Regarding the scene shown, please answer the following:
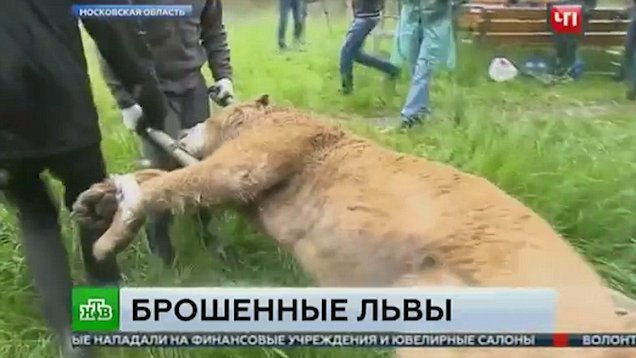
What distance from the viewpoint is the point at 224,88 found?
6.25 feet

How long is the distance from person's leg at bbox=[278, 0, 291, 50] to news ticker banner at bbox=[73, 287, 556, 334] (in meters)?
0.50

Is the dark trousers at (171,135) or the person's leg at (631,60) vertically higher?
the person's leg at (631,60)

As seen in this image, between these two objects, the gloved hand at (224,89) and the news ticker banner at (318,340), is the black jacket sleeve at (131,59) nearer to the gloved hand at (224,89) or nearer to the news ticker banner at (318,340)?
the gloved hand at (224,89)

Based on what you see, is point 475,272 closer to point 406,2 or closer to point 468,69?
point 468,69

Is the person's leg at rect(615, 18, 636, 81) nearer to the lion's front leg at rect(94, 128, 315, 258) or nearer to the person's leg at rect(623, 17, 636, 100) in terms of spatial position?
the person's leg at rect(623, 17, 636, 100)

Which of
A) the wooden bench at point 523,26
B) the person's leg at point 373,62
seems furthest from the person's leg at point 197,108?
the wooden bench at point 523,26

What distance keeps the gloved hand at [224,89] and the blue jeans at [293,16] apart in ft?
0.43

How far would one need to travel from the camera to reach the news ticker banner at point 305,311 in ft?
6.06

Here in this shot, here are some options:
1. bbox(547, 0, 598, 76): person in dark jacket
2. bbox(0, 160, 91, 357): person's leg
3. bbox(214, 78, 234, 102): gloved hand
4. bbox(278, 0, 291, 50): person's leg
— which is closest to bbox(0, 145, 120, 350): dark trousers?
bbox(0, 160, 91, 357): person's leg

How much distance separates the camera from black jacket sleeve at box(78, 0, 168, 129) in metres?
1.78

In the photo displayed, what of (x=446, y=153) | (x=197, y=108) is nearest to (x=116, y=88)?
(x=197, y=108)

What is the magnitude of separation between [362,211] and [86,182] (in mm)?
567

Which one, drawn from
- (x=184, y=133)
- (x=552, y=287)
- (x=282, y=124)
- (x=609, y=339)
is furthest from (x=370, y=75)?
(x=609, y=339)

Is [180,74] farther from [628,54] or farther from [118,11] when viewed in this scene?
[628,54]
